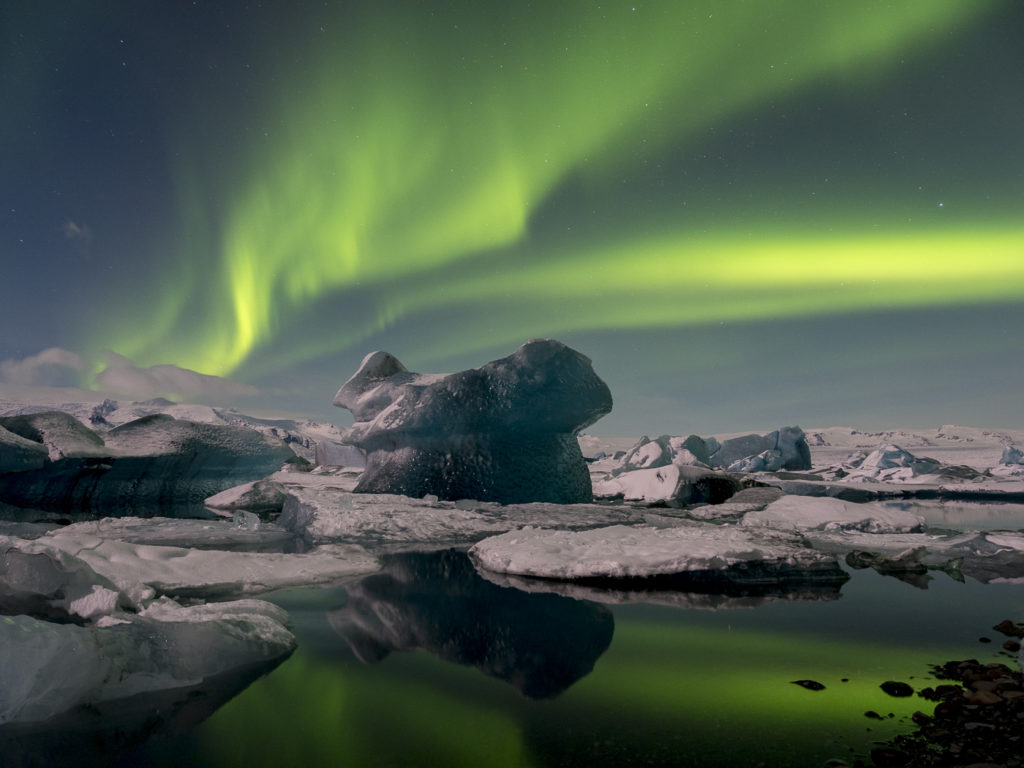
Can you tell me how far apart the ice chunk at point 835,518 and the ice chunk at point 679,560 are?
256 centimetres

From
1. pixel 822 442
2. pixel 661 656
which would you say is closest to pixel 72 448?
pixel 661 656

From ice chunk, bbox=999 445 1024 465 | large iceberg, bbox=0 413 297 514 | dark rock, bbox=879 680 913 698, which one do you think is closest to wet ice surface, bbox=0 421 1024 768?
dark rock, bbox=879 680 913 698

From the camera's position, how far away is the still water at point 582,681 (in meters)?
1.30

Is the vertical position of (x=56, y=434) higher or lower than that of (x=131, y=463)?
higher

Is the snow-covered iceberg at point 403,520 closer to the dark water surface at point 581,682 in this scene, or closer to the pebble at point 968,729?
the dark water surface at point 581,682

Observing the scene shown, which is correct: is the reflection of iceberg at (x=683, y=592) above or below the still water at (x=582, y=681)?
below

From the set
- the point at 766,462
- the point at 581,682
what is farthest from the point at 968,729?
the point at 766,462

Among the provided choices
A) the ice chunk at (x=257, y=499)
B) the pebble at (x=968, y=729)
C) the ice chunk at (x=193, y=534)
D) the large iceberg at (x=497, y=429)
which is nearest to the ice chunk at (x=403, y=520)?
the ice chunk at (x=193, y=534)

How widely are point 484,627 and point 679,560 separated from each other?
148 cm

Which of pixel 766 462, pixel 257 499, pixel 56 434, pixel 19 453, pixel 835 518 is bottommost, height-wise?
pixel 766 462

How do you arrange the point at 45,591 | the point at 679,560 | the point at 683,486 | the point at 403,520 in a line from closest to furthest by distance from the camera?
the point at 45,591 < the point at 679,560 < the point at 403,520 < the point at 683,486

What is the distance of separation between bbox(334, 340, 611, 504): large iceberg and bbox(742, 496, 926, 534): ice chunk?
124 inches

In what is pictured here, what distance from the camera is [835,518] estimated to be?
6.15 metres

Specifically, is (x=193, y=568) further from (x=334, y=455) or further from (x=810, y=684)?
(x=334, y=455)
